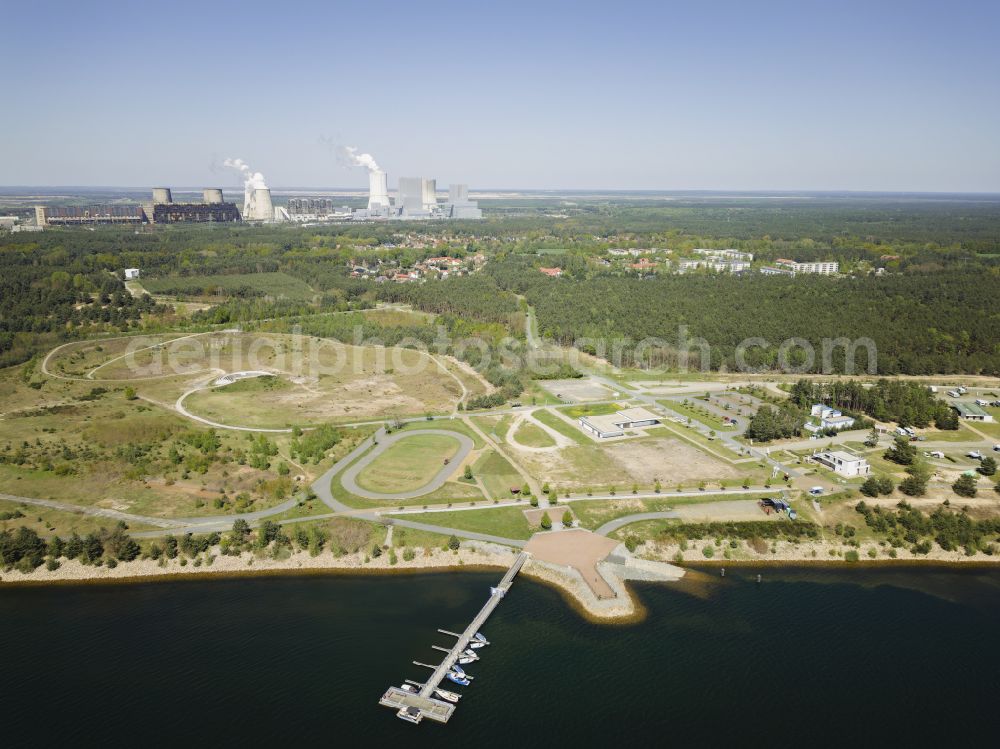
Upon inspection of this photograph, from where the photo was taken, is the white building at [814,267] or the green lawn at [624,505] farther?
the white building at [814,267]

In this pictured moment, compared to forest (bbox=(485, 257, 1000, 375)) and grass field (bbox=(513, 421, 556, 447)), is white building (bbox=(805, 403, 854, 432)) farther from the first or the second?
grass field (bbox=(513, 421, 556, 447))

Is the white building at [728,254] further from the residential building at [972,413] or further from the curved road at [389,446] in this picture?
the curved road at [389,446]

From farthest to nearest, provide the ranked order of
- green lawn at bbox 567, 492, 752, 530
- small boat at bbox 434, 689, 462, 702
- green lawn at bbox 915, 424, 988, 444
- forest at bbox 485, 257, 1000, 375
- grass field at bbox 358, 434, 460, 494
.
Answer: forest at bbox 485, 257, 1000, 375 < green lawn at bbox 915, 424, 988, 444 < grass field at bbox 358, 434, 460, 494 < green lawn at bbox 567, 492, 752, 530 < small boat at bbox 434, 689, 462, 702

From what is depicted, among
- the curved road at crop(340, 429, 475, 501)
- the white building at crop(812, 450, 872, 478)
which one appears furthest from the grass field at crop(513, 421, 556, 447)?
the white building at crop(812, 450, 872, 478)

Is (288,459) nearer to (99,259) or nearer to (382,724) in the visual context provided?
(382,724)

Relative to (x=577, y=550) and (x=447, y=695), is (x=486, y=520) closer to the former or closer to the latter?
(x=577, y=550)

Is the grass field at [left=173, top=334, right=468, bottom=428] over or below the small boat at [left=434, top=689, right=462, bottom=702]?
over

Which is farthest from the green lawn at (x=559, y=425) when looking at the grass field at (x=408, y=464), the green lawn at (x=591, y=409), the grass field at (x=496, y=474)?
the grass field at (x=408, y=464)
